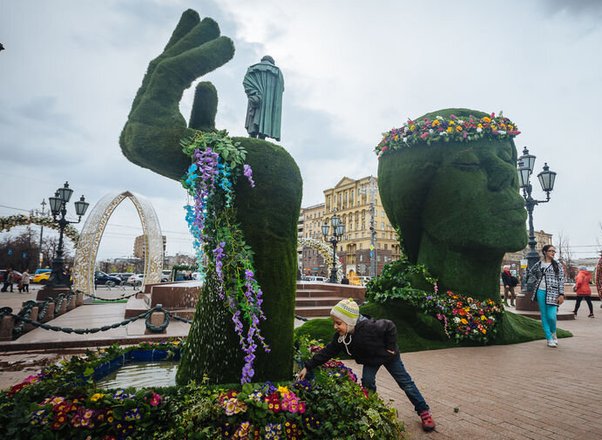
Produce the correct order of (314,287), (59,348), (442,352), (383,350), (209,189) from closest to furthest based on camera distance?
(209,189), (383,350), (442,352), (59,348), (314,287)

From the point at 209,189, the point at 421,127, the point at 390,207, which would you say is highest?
the point at 421,127

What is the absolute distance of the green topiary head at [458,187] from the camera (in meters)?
6.99

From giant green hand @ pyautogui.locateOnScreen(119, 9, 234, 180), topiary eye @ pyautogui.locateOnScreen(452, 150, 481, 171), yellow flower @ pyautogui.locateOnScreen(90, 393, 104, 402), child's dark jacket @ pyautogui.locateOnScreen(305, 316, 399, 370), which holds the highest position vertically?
topiary eye @ pyautogui.locateOnScreen(452, 150, 481, 171)

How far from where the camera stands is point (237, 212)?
3.25 meters

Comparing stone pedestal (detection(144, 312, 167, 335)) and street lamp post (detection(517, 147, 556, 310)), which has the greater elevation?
street lamp post (detection(517, 147, 556, 310))

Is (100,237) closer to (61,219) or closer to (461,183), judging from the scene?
(61,219)

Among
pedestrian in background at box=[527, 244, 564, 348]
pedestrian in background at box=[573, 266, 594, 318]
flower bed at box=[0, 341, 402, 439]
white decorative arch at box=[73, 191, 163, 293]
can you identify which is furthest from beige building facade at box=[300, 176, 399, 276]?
flower bed at box=[0, 341, 402, 439]

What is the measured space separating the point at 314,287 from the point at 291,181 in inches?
545

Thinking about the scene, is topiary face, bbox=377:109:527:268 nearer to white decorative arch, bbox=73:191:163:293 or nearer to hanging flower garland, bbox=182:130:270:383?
hanging flower garland, bbox=182:130:270:383

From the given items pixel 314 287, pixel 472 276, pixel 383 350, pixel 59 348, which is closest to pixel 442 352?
pixel 472 276

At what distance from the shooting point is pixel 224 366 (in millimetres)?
3141

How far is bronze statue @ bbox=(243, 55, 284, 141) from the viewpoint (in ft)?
13.0

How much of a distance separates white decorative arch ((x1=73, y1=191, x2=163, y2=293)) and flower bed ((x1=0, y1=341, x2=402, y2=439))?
15965mm

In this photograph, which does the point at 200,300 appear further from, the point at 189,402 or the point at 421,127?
the point at 421,127
